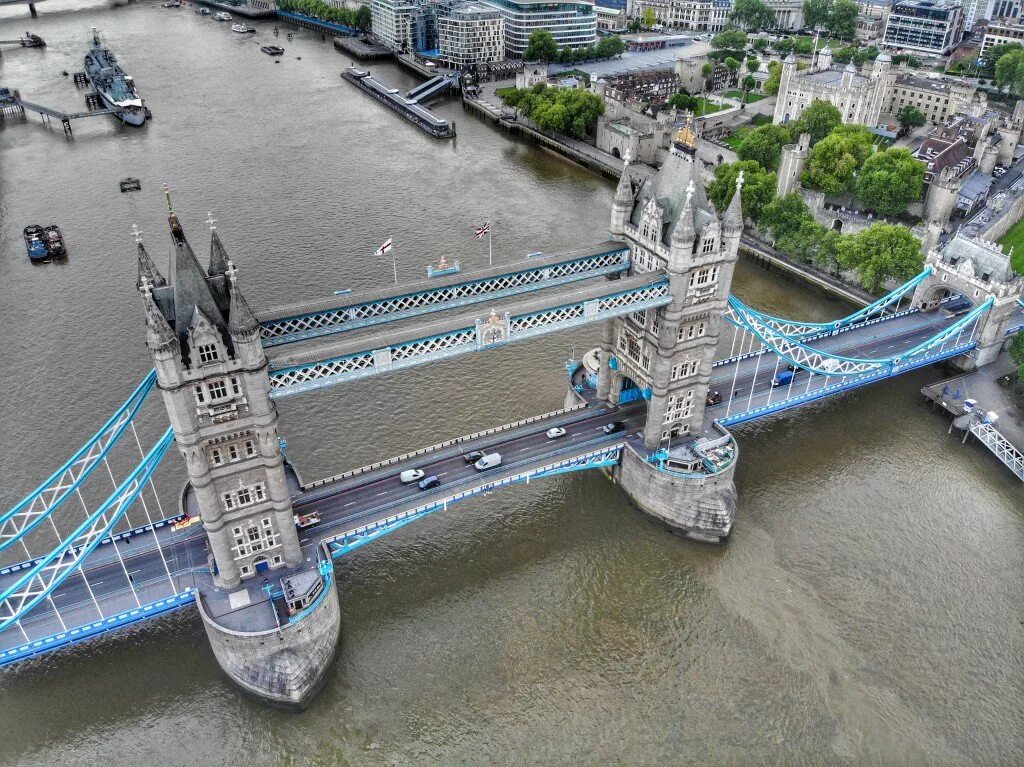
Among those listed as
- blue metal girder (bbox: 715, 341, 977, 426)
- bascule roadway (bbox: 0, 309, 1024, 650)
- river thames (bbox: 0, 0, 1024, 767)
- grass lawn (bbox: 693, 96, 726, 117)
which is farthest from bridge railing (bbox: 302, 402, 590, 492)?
grass lawn (bbox: 693, 96, 726, 117)

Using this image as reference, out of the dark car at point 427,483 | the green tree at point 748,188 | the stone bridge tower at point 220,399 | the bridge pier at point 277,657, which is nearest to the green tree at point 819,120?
the green tree at point 748,188

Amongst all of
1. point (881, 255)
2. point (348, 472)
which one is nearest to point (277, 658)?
point (348, 472)

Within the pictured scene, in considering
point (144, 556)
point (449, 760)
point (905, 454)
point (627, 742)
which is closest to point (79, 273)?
point (144, 556)

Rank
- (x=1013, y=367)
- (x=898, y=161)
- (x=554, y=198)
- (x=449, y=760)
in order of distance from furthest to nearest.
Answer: (x=554, y=198), (x=898, y=161), (x=1013, y=367), (x=449, y=760)

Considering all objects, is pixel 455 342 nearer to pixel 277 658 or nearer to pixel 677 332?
pixel 677 332

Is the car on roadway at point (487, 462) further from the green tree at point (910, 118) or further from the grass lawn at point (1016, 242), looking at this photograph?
the green tree at point (910, 118)

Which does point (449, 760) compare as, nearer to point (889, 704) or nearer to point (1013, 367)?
point (889, 704)

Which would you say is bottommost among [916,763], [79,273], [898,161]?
[916,763]
